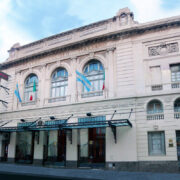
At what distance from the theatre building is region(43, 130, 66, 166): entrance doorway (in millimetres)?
91

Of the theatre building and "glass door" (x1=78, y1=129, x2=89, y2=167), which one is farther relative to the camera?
"glass door" (x1=78, y1=129, x2=89, y2=167)

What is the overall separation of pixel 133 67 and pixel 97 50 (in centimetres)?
419

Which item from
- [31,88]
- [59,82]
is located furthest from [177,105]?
[31,88]

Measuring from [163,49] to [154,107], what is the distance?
5181mm

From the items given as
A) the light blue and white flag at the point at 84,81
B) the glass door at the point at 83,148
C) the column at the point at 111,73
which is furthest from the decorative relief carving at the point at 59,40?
the glass door at the point at 83,148

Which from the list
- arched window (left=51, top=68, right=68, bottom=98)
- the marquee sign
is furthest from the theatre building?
the marquee sign

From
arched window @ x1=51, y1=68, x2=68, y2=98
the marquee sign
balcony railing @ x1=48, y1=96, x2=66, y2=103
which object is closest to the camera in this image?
balcony railing @ x1=48, y1=96, x2=66, y2=103

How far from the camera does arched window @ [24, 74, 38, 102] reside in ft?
75.7

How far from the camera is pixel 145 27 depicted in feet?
61.1

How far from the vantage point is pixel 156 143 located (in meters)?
16.4

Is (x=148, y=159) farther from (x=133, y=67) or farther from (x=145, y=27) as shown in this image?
(x=145, y=27)

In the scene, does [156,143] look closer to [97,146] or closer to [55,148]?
[97,146]

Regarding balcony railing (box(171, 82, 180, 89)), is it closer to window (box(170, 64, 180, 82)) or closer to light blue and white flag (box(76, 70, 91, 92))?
window (box(170, 64, 180, 82))

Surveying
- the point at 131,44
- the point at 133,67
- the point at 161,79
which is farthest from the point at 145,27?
the point at 161,79
